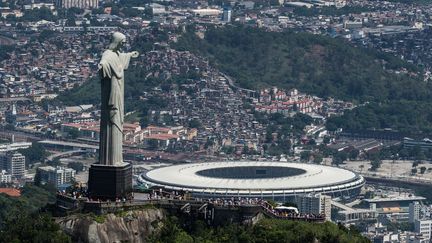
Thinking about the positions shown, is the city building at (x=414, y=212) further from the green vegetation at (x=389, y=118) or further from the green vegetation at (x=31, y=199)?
the green vegetation at (x=389, y=118)

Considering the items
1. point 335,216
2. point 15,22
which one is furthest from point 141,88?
point 335,216

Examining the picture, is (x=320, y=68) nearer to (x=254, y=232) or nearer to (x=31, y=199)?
(x=31, y=199)

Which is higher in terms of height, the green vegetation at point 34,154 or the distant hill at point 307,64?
the distant hill at point 307,64

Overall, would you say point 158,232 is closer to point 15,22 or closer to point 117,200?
point 117,200

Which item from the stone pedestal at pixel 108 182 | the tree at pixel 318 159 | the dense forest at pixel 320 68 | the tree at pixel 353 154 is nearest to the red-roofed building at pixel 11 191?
the tree at pixel 318 159

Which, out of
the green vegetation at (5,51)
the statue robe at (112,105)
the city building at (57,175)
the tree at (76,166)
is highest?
the statue robe at (112,105)

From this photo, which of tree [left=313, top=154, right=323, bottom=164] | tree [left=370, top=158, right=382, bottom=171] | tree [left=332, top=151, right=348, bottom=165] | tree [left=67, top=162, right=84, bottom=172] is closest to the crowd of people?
tree [left=67, top=162, right=84, bottom=172]
